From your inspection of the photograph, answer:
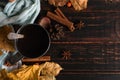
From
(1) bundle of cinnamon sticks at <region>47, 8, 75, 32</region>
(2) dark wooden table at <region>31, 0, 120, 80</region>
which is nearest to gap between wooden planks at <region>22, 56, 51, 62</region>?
(2) dark wooden table at <region>31, 0, 120, 80</region>

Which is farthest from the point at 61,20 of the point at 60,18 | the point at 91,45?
the point at 91,45

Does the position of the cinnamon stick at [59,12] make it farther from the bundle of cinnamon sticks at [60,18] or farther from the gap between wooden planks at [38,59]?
the gap between wooden planks at [38,59]

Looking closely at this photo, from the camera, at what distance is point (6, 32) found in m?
1.59

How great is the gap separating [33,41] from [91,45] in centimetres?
23

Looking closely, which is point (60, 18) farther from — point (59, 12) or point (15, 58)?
point (15, 58)

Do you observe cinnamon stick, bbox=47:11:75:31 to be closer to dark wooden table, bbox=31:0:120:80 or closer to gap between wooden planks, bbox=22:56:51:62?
dark wooden table, bbox=31:0:120:80

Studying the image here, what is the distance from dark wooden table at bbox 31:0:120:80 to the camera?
165 centimetres

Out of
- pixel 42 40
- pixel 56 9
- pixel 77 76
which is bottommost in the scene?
pixel 77 76

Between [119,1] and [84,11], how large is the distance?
132 mm

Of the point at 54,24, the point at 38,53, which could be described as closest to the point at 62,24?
the point at 54,24

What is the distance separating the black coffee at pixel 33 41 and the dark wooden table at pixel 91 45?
100 mm

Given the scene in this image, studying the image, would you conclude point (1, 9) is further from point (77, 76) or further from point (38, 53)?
point (77, 76)

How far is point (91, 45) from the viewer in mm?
1654

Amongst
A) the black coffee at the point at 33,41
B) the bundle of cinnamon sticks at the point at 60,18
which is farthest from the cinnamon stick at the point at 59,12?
the black coffee at the point at 33,41
